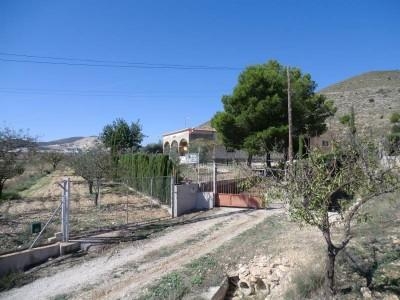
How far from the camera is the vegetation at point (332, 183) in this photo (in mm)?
6039

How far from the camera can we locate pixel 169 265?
9195 millimetres

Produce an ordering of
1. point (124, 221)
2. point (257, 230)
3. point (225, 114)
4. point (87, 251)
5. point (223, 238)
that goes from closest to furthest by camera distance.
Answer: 1. point (87, 251)
2. point (223, 238)
3. point (257, 230)
4. point (124, 221)
5. point (225, 114)

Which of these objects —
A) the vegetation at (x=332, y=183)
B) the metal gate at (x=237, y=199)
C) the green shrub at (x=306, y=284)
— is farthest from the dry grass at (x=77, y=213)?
the vegetation at (x=332, y=183)

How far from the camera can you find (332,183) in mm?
6086

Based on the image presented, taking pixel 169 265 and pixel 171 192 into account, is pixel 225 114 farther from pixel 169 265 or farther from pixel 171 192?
pixel 169 265

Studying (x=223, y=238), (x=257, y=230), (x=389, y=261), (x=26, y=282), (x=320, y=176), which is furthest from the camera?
(x=257, y=230)

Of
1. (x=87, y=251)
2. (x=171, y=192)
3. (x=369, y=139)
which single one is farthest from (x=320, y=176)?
(x=171, y=192)

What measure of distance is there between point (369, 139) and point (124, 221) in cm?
981

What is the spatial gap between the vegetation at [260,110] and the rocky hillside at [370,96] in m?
22.4

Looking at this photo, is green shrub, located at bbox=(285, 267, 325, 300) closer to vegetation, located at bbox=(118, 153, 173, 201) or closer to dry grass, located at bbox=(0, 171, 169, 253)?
dry grass, located at bbox=(0, 171, 169, 253)

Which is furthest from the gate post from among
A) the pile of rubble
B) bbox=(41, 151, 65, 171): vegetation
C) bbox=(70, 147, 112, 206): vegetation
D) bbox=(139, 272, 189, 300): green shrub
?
bbox=(41, 151, 65, 171): vegetation

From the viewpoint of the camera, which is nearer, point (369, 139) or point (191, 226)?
point (369, 139)

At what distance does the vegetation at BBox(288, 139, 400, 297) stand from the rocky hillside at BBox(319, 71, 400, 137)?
146 feet

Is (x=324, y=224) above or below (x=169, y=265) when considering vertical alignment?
above
